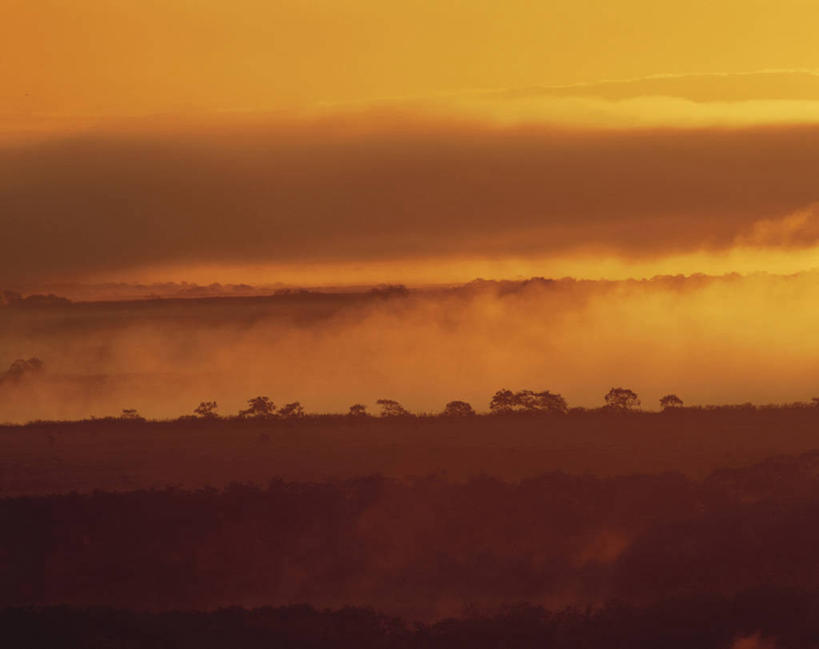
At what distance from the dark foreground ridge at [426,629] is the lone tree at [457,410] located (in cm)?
3583

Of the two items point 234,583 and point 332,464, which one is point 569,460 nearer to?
point 332,464

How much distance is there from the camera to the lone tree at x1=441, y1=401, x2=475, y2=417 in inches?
2778

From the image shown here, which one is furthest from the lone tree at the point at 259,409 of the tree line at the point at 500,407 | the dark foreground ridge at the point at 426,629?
the dark foreground ridge at the point at 426,629

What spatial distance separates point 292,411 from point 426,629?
1576 inches

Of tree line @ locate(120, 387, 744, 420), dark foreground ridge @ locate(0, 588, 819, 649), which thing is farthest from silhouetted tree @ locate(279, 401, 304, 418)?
dark foreground ridge @ locate(0, 588, 819, 649)

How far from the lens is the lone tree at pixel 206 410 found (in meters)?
74.2

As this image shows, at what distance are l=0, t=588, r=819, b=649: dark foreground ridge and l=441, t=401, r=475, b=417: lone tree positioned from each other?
35829mm

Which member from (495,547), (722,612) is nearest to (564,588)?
(495,547)

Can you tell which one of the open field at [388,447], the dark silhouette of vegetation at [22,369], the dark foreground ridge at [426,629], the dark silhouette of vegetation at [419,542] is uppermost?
the dark silhouette of vegetation at [22,369]

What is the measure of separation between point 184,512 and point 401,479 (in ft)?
18.0

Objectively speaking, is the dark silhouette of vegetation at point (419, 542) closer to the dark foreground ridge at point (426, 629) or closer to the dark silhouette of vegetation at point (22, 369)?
the dark foreground ridge at point (426, 629)

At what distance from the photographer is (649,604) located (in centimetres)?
3578

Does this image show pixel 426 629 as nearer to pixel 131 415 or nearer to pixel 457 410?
pixel 457 410

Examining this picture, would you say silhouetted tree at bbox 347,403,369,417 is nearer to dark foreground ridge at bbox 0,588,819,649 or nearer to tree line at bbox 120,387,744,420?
tree line at bbox 120,387,744,420
